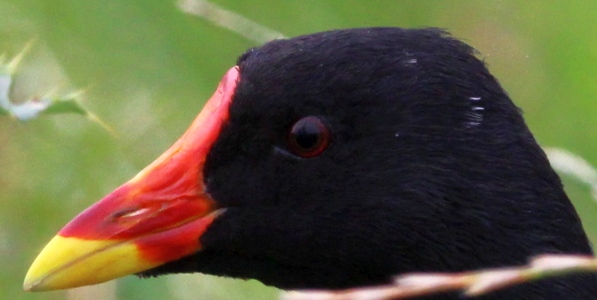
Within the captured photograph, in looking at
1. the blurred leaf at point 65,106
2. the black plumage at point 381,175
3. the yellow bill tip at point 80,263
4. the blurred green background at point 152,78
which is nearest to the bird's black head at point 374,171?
the black plumage at point 381,175

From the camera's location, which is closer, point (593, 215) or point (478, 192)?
point (478, 192)

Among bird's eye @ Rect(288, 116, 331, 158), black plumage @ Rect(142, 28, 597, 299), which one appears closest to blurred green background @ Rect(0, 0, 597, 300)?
black plumage @ Rect(142, 28, 597, 299)

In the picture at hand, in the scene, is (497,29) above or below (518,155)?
above

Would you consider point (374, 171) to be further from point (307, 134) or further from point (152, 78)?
point (152, 78)

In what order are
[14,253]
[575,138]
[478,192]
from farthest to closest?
[575,138] < [14,253] < [478,192]

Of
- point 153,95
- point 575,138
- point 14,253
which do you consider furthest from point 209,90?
point 575,138

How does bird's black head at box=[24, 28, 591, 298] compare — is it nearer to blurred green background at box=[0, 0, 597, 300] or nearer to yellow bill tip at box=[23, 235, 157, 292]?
yellow bill tip at box=[23, 235, 157, 292]

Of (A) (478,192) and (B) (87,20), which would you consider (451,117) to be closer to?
(A) (478,192)
